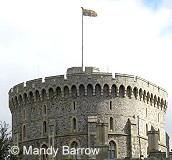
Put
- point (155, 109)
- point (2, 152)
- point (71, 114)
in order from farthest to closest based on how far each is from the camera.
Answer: point (155, 109)
point (71, 114)
point (2, 152)

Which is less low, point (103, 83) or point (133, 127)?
point (103, 83)

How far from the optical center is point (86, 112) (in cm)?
5434

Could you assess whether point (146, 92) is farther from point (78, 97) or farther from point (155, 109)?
point (78, 97)

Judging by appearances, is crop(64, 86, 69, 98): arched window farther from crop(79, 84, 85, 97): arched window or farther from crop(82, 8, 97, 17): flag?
crop(82, 8, 97, 17): flag

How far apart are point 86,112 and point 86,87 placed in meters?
2.12

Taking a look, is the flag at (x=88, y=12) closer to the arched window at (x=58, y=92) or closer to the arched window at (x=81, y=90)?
the arched window at (x=81, y=90)

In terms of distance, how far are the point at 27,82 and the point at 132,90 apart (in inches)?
371

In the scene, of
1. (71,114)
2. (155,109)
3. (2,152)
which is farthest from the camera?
(155,109)

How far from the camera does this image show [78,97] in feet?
179

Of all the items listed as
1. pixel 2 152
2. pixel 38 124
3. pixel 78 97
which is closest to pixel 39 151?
pixel 38 124

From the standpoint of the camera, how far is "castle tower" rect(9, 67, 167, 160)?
54.2 meters

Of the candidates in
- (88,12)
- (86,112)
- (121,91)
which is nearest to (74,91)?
(86,112)

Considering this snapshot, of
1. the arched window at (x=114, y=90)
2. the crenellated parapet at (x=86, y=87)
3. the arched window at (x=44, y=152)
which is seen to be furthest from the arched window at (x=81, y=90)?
the arched window at (x=44, y=152)

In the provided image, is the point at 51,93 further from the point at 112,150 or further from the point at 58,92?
the point at 112,150
